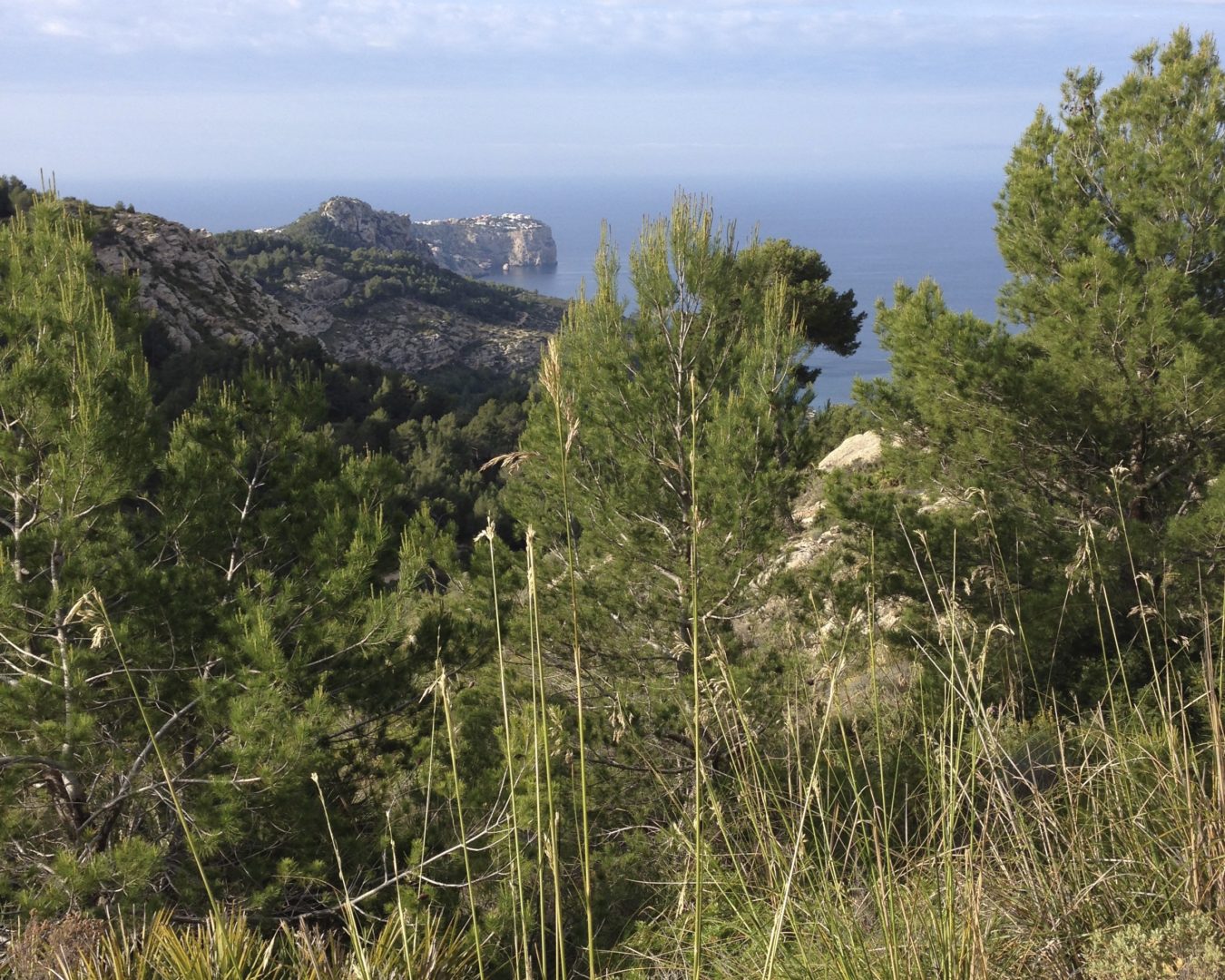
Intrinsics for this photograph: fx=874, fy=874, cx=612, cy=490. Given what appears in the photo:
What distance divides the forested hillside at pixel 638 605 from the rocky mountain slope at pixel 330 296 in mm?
24823

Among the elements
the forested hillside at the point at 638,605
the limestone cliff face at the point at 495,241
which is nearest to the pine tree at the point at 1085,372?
Answer: the forested hillside at the point at 638,605

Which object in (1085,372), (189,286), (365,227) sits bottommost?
(1085,372)

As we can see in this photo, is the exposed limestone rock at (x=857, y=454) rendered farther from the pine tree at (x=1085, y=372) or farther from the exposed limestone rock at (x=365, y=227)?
the exposed limestone rock at (x=365, y=227)

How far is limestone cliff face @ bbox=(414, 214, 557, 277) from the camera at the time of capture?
445 ft

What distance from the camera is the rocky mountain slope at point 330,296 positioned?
1307 inches

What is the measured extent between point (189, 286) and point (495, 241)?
11100 cm

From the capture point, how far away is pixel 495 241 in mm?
140750

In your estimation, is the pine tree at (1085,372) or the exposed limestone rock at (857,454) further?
the exposed limestone rock at (857,454)

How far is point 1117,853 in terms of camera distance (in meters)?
1.91

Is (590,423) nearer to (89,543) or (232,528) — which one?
(232,528)

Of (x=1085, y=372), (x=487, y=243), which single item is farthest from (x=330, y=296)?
(x=487, y=243)

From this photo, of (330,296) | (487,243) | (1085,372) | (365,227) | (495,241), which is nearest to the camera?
(1085,372)

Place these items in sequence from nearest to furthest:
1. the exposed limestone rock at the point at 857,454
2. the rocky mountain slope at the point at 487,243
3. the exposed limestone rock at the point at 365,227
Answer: the exposed limestone rock at the point at 857,454 < the exposed limestone rock at the point at 365,227 < the rocky mountain slope at the point at 487,243

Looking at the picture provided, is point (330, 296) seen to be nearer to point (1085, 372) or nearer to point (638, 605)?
point (638, 605)
